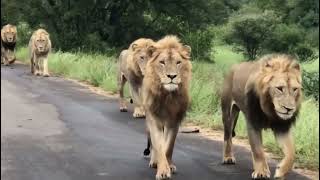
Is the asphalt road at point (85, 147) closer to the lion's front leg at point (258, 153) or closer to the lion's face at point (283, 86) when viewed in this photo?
the lion's front leg at point (258, 153)

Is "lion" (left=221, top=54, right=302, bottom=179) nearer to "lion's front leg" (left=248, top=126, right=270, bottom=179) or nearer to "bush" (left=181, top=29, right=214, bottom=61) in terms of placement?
"lion's front leg" (left=248, top=126, right=270, bottom=179)

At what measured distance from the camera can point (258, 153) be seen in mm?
6199

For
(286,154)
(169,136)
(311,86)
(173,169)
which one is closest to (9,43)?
(311,86)

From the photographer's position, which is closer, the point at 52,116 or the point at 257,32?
the point at 52,116

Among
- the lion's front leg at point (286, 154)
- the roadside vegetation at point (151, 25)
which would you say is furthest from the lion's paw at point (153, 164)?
the roadside vegetation at point (151, 25)

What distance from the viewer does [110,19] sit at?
3139 cm

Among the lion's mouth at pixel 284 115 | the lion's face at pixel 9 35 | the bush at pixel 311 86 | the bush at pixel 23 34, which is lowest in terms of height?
the bush at pixel 23 34

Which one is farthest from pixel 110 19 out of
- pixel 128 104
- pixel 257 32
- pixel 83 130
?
pixel 83 130

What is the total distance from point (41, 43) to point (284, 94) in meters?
15.2

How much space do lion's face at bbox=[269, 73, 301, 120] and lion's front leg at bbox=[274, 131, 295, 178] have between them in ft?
1.34

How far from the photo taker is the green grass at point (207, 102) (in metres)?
8.27

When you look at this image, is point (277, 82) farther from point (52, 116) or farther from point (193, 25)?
A: point (193, 25)

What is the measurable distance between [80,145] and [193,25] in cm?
2291

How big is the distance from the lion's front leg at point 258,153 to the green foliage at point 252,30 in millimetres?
23909
